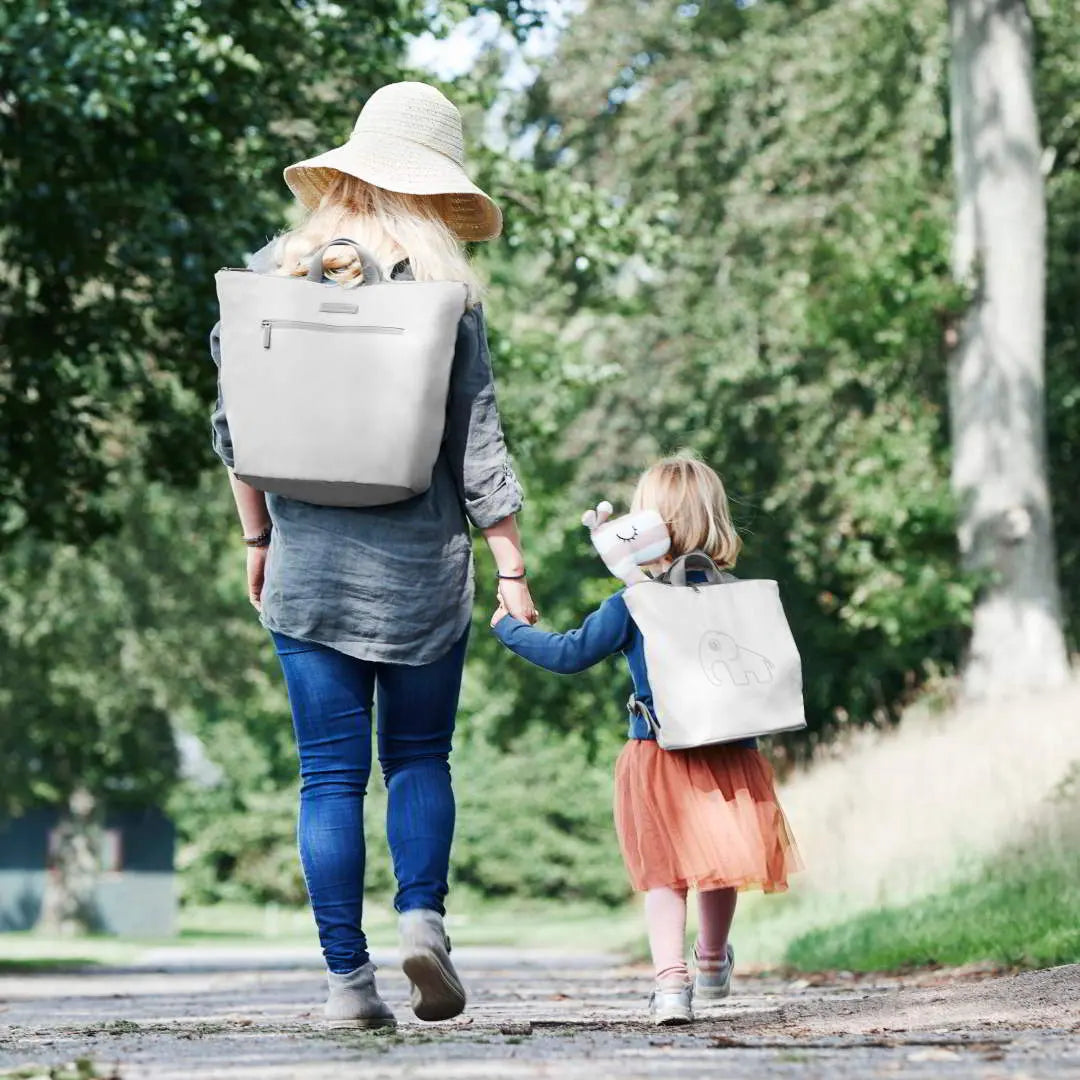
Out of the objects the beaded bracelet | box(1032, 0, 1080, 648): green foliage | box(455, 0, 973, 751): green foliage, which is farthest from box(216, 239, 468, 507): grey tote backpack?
box(1032, 0, 1080, 648): green foliage

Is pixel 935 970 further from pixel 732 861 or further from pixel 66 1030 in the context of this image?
pixel 66 1030

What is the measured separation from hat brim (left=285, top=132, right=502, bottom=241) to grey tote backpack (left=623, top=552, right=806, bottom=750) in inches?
41.1

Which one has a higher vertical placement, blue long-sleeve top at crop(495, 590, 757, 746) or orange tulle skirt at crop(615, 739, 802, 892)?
blue long-sleeve top at crop(495, 590, 757, 746)

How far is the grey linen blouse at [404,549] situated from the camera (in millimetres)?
5016

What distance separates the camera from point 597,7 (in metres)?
22.7

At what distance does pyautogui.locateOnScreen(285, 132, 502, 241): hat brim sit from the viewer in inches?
206

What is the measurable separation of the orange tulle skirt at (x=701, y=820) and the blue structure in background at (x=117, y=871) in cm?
4729

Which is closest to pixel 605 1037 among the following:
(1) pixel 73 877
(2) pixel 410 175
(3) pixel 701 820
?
(3) pixel 701 820

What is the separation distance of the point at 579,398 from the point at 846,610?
4.87 meters

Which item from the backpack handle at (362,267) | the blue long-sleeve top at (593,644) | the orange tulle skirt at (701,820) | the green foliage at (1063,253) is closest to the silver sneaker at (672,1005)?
the orange tulle skirt at (701,820)

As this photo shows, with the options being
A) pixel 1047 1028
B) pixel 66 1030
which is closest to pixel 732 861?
pixel 1047 1028

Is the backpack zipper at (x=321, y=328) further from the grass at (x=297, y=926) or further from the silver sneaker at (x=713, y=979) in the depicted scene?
the grass at (x=297, y=926)

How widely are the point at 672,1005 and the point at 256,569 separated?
4.91 ft

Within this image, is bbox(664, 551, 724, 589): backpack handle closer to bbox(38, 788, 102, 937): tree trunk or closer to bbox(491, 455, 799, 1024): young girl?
bbox(491, 455, 799, 1024): young girl
